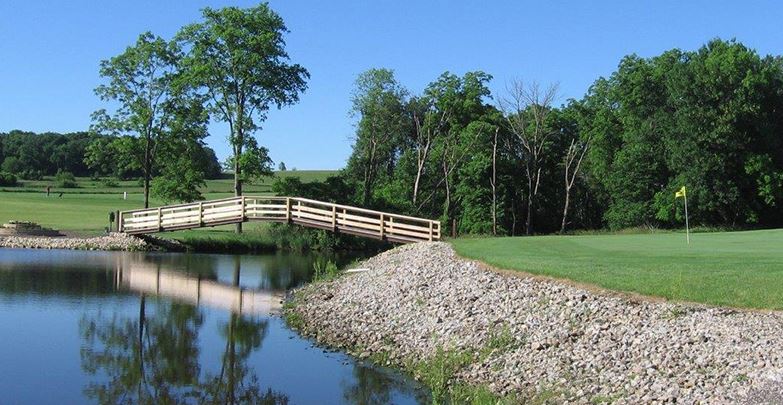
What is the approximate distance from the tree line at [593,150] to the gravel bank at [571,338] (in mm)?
28826

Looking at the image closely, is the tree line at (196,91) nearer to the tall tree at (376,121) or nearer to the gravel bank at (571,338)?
the tall tree at (376,121)

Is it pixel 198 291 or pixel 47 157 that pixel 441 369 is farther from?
pixel 47 157

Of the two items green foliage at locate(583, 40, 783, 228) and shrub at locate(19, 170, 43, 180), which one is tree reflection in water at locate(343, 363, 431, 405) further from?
shrub at locate(19, 170, 43, 180)

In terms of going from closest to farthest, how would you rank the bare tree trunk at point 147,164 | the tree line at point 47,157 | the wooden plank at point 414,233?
the wooden plank at point 414,233 < the bare tree trunk at point 147,164 < the tree line at point 47,157

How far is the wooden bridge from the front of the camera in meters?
35.7

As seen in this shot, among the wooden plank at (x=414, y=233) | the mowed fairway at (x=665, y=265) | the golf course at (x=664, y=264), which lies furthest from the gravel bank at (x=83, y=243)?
the mowed fairway at (x=665, y=265)

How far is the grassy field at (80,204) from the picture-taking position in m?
50.3

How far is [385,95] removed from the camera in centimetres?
6203

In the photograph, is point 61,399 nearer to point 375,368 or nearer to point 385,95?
point 375,368

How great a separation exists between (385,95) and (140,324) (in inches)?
1753

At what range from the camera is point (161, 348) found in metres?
16.7

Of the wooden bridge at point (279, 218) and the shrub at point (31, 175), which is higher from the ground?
the shrub at point (31, 175)

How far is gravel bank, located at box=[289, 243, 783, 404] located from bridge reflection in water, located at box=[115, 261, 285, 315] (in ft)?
11.4

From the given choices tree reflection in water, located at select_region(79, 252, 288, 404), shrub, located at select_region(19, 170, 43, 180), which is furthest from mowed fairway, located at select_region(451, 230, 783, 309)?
shrub, located at select_region(19, 170, 43, 180)
